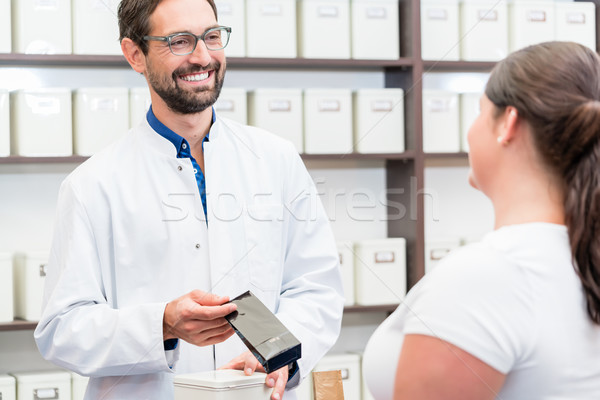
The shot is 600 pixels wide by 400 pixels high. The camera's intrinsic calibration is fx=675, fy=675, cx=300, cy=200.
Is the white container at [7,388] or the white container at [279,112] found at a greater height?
the white container at [279,112]

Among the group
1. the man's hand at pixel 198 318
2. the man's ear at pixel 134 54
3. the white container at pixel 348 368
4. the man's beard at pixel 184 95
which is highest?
the man's ear at pixel 134 54

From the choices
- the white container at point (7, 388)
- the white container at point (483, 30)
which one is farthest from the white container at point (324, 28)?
the white container at point (7, 388)

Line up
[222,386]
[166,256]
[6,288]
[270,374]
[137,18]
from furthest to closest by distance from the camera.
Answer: [6,288] < [137,18] < [166,256] < [270,374] < [222,386]

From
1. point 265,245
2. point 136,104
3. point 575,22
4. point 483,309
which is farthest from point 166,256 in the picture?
point 575,22

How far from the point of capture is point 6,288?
2363 mm

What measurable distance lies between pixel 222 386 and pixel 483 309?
44 centimetres

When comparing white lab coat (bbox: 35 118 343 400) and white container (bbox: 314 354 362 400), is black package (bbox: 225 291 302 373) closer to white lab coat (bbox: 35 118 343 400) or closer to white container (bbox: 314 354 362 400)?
white lab coat (bbox: 35 118 343 400)

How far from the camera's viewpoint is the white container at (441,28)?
9.12ft

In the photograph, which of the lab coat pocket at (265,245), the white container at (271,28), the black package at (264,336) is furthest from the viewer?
the white container at (271,28)

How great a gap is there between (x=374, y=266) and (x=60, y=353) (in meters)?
1.61

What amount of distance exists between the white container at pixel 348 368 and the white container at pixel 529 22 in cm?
144

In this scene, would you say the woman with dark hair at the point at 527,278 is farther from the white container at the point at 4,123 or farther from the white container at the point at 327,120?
the white container at the point at 4,123

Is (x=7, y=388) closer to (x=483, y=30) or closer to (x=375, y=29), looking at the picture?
(x=375, y=29)

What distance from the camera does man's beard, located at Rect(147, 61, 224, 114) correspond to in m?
1.42
